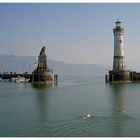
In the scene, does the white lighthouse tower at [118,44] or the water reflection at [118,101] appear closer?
the water reflection at [118,101]

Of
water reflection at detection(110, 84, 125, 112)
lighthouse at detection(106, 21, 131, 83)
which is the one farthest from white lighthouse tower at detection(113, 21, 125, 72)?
water reflection at detection(110, 84, 125, 112)

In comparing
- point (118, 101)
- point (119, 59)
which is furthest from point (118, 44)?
point (118, 101)

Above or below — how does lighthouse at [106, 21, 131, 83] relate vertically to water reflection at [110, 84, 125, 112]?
above

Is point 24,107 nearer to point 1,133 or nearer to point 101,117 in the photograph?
point 101,117

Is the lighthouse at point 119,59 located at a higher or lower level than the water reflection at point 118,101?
higher

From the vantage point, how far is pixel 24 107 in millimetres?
36312

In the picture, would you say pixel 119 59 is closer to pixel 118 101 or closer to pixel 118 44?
pixel 118 44

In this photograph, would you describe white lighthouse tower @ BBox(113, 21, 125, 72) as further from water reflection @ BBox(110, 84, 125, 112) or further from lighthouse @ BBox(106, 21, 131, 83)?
water reflection @ BBox(110, 84, 125, 112)

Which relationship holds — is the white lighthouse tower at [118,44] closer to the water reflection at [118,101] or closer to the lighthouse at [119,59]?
the lighthouse at [119,59]

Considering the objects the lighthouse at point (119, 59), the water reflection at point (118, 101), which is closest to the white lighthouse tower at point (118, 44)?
the lighthouse at point (119, 59)

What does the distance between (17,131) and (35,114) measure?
26.3ft

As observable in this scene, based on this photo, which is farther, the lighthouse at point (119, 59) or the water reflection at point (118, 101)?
the lighthouse at point (119, 59)

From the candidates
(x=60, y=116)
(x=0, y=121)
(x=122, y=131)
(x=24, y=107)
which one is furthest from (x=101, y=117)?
(x=24, y=107)

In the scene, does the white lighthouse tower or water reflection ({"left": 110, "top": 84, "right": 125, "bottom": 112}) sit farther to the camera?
the white lighthouse tower
